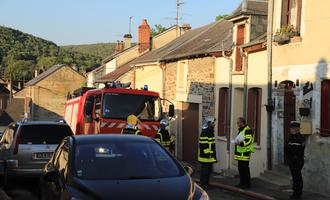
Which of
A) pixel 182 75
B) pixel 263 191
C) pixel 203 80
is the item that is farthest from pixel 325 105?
pixel 182 75

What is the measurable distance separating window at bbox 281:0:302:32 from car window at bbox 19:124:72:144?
703 cm

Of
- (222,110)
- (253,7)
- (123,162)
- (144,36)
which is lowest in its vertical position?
(123,162)

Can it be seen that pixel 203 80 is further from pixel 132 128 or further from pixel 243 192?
pixel 243 192

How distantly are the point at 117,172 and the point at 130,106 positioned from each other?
1027 centimetres

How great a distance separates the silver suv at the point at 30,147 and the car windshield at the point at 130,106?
3468 mm

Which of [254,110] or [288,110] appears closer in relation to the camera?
[288,110]

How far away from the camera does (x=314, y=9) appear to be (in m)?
13.9

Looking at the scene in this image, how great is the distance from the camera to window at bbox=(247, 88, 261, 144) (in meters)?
17.8

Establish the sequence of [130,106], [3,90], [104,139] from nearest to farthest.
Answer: [104,139], [130,106], [3,90]

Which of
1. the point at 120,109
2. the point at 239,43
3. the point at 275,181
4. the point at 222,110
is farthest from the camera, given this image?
the point at 222,110

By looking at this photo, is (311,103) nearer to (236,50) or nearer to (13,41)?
(236,50)

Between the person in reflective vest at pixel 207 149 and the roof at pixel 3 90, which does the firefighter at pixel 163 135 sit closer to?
the person in reflective vest at pixel 207 149

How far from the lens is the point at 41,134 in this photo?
42.7 ft

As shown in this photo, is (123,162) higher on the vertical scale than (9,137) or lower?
higher
